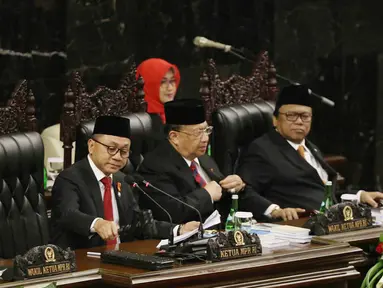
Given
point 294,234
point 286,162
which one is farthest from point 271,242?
point 286,162

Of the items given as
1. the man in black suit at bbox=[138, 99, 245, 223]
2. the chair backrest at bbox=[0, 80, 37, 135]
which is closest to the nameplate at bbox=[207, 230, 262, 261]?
the man in black suit at bbox=[138, 99, 245, 223]

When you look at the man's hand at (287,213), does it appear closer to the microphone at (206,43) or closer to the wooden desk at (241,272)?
the wooden desk at (241,272)

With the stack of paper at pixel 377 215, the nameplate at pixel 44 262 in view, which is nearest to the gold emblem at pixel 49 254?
the nameplate at pixel 44 262

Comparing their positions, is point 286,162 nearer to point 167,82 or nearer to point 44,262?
point 167,82

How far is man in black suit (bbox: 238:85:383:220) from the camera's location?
22.0 ft

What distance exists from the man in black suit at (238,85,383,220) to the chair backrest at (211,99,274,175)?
8 cm

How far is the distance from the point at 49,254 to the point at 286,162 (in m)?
2.57

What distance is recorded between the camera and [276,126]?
22.4 feet

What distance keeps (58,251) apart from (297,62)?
15.6ft

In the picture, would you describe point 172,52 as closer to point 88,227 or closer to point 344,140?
point 344,140

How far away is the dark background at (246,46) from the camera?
8211 millimetres

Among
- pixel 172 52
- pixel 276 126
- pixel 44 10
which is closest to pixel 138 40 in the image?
pixel 172 52

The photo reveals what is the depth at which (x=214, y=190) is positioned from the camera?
239 inches

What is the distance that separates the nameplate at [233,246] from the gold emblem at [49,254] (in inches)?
24.9
